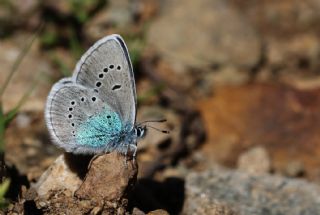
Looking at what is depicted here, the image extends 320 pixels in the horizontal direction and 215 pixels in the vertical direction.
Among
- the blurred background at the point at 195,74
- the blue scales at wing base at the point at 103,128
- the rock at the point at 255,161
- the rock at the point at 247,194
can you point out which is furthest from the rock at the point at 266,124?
the blue scales at wing base at the point at 103,128

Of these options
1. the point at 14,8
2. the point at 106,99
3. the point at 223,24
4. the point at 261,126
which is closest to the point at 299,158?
the point at 261,126

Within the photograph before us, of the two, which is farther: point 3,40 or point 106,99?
point 3,40

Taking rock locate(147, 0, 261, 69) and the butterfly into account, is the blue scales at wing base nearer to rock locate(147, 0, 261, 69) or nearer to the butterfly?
the butterfly

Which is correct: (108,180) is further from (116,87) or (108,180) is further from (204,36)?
(204,36)

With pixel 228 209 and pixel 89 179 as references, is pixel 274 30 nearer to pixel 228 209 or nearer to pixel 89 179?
pixel 228 209

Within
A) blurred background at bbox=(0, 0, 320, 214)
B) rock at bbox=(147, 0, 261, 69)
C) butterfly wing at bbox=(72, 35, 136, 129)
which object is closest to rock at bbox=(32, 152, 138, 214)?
butterfly wing at bbox=(72, 35, 136, 129)

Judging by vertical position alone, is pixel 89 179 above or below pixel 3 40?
above

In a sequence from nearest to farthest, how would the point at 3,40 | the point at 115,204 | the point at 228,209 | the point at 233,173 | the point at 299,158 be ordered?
the point at 115,204
the point at 228,209
the point at 233,173
the point at 299,158
the point at 3,40
